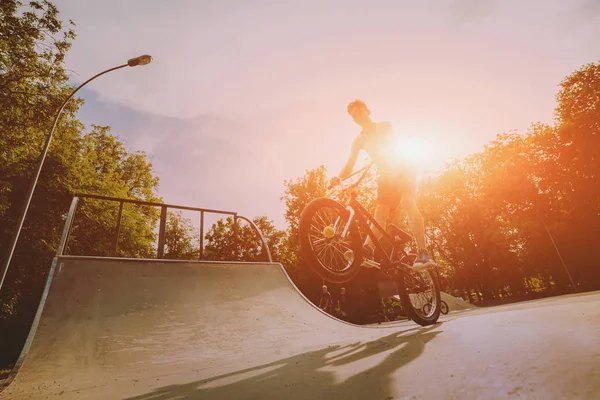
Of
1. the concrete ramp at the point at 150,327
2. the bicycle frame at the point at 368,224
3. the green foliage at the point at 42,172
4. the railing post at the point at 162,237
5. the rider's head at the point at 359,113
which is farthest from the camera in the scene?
the green foliage at the point at 42,172

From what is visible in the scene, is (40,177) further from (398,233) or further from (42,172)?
(398,233)

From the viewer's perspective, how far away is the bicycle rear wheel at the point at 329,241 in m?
3.38

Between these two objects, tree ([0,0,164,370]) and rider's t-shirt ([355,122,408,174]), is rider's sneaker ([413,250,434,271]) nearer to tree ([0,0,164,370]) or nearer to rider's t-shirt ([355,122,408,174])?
rider's t-shirt ([355,122,408,174])

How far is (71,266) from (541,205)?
30363 millimetres

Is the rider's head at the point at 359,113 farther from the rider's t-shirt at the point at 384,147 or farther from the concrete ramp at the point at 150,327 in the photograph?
the concrete ramp at the point at 150,327

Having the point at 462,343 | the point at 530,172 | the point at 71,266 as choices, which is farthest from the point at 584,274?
the point at 71,266

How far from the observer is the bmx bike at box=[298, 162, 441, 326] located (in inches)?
135

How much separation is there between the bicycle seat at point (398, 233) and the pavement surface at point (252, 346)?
1221mm

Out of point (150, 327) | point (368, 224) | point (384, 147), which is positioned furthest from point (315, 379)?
point (384, 147)

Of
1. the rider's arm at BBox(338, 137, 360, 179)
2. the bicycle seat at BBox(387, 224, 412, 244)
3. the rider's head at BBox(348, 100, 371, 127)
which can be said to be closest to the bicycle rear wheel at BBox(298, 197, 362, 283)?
the rider's arm at BBox(338, 137, 360, 179)

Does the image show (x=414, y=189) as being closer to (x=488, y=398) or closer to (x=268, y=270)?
(x=488, y=398)

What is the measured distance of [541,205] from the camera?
24.5 m

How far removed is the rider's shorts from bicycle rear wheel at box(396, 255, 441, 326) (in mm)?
959

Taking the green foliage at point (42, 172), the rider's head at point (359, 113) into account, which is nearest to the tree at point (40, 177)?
the green foliage at point (42, 172)
